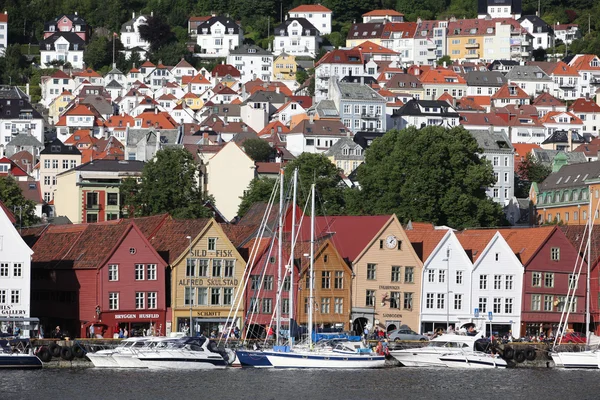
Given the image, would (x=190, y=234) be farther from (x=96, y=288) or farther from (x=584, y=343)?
(x=584, y=343)

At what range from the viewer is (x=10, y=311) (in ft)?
280

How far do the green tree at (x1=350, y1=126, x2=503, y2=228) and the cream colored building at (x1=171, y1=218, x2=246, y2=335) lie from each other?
27.9m

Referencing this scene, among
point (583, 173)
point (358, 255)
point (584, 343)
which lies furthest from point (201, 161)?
point (584, 343)

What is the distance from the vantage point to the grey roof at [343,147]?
176250mm

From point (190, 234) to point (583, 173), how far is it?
196 ft

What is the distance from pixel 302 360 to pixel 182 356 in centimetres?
585

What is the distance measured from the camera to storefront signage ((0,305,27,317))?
3356 inches

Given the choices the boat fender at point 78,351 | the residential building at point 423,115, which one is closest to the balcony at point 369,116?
the residential building at point 423,115

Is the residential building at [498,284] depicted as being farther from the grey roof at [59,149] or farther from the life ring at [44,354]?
the grey roof at [59,149]

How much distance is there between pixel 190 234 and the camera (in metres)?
93.1

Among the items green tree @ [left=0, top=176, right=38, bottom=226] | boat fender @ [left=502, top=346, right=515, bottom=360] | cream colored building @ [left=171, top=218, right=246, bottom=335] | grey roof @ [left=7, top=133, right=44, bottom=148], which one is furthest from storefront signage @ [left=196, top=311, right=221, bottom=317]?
grey roof @ [left=7, top=133, right=44, bottom=148]

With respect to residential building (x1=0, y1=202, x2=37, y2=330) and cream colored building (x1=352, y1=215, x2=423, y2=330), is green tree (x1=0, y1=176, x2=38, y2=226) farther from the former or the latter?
cream colored building (x1=352, y1=215, x2=423, y2=330)

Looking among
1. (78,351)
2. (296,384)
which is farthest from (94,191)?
(296,384)

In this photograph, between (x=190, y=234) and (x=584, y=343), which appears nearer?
(x=584, y=343)
